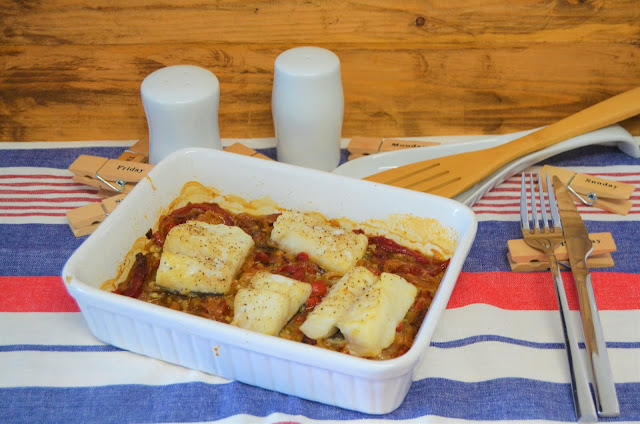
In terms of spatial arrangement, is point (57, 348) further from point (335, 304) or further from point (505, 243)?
point (505, 243)

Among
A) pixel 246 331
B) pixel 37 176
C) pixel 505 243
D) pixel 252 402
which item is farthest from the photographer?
pixel 37 176

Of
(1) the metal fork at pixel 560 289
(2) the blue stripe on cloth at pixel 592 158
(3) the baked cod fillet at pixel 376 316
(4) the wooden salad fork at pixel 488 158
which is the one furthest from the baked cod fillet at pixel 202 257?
(2) the blue stripe on cloth at pixel 592 158

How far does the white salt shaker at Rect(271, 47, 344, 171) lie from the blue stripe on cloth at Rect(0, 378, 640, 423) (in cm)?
93

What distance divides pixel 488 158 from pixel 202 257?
0.94m

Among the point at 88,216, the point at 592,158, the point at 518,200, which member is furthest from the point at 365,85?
the point at 88,216

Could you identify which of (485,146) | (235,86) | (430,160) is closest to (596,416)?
(430,160)

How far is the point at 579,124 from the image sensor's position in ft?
7.77

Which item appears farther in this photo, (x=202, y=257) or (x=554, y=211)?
(x=554, y=211)

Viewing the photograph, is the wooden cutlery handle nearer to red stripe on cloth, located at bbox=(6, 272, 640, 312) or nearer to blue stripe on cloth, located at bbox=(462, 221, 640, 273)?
blue stripe on cloth, located at bbox=(462, 221, 640, 273)

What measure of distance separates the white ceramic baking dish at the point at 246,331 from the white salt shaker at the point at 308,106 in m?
0.30

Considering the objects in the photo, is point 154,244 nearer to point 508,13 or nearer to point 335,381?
point 335,381

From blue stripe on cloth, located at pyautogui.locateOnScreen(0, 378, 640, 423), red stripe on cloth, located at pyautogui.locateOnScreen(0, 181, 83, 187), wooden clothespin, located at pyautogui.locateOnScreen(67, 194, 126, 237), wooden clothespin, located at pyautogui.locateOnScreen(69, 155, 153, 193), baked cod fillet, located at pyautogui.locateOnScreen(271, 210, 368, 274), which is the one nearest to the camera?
blue stripe on cloth, located at pyautogui.locateOnScreen(0, 378, 640, 423)

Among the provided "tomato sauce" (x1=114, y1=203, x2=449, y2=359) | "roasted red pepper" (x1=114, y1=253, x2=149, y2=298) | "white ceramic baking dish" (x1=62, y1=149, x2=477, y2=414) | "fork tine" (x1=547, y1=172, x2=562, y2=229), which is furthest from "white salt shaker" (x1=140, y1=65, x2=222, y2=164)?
"fork tine" (x1=547, y1=172, x2=562, y2=229)

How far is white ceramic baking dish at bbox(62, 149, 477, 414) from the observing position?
4.93ft
